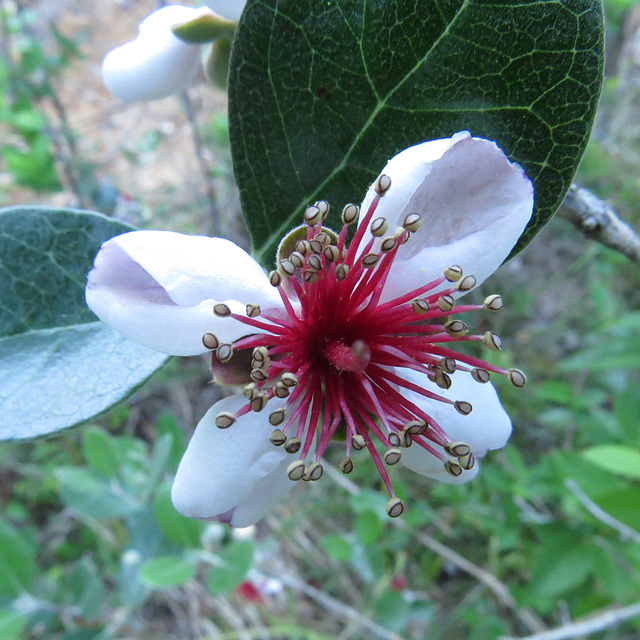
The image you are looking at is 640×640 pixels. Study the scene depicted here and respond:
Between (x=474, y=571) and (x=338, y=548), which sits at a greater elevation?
(x=338, y=548)

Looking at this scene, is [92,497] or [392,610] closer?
[92,497]

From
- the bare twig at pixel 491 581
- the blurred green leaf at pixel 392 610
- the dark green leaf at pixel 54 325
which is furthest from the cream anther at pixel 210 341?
the bare twig at pixel 491 581

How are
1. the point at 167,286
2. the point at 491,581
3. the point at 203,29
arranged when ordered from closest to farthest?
the point at 167,286, the point at 203,29, the point at 491,581

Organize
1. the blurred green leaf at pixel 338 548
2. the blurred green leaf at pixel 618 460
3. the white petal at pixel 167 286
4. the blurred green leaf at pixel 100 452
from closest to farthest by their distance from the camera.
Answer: the white petal at pixel 167 286 → the blurred green leaf at pixel 618 460 → the blurred green leaf at pixel 100 452 → the blurred green leaf at pixel 338 548

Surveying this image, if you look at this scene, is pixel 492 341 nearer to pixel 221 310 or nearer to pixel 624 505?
pixel 221 310

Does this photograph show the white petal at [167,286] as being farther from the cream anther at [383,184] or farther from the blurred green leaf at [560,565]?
the blurred green leaf at [560,565]

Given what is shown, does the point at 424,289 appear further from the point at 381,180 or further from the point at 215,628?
the point at 215,628

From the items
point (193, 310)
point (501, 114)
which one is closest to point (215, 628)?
point (193, 310)

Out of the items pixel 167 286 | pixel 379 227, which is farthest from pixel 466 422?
pixel 167 286
